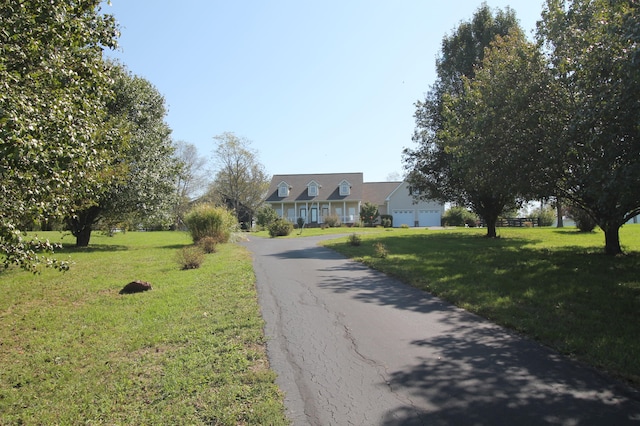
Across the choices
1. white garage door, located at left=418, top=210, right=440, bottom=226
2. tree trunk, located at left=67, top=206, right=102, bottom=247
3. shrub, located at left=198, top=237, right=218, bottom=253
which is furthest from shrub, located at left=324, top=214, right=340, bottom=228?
shrub, located at left=198, top=237, right=218, bottom=253

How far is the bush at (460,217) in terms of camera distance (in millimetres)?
43469

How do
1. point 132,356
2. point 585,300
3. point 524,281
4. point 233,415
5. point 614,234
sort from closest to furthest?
point 233,415
point 132,356
point 585,300
point 524,281
point 614,234

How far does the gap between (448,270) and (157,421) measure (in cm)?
879

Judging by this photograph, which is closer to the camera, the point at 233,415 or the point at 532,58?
the point at 233,415

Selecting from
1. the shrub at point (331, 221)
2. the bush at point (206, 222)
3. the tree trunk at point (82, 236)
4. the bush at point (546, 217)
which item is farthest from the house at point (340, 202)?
the tree trunk at point (82, 236)

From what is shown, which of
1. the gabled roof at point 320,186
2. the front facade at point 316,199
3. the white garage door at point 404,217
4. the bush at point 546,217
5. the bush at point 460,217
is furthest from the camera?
the gabled roof at point 320,186

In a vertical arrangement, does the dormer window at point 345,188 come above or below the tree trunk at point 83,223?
above

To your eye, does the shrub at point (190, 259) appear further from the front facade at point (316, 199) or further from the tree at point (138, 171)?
the front facade at point (316, 199)

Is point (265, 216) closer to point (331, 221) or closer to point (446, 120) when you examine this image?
point (331, 221)

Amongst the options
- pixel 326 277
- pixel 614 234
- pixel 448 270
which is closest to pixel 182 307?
pixel 326 277

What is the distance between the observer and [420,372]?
14.8 ft

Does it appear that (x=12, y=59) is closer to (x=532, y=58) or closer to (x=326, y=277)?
(x=326, y=277)

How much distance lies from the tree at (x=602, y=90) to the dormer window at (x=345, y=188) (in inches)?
1570

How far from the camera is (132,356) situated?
5.46 metres
